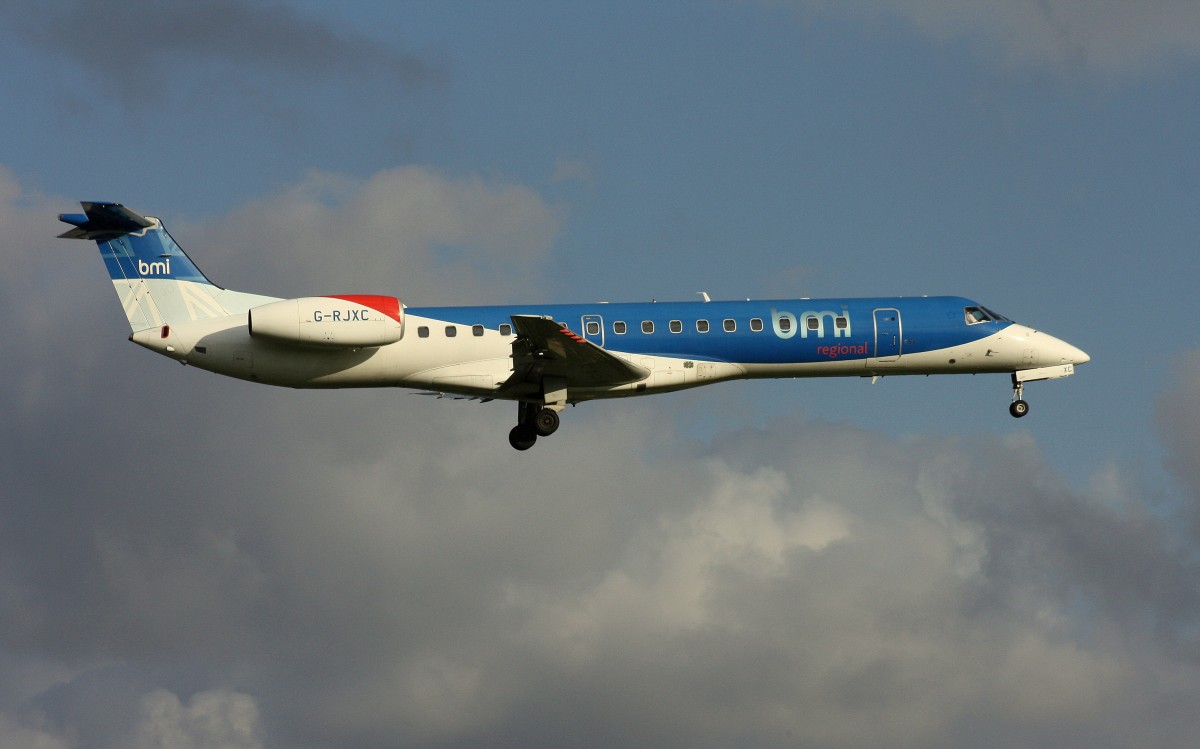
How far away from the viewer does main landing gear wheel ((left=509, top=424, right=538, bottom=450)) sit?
38500 millimetres

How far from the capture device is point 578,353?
115ft

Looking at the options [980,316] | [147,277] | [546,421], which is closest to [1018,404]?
[980,316]

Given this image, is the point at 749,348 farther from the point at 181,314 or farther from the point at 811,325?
the point at 181,314

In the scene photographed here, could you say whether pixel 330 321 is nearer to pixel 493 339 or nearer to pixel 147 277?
pixel 493 339

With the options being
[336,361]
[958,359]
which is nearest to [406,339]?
[336,361]

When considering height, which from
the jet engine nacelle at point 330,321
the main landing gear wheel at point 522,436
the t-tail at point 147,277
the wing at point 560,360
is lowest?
the main landing gear wheel at point 522,436

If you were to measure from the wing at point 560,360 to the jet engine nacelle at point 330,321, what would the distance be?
317 centimetres

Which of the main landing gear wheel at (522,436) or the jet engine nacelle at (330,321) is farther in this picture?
the main landing gear wheel at (522,436)

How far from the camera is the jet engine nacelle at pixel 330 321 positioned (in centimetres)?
3506

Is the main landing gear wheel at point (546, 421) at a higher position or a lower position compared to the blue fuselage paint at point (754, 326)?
lower

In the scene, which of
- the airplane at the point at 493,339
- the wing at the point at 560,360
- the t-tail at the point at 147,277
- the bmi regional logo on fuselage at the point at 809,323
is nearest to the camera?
the wing at the point at 560,360

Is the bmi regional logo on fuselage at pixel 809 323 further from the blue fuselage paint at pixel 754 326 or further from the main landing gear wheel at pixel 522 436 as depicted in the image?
the main landing gear wheel at pixel 522 436

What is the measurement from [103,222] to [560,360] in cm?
1195

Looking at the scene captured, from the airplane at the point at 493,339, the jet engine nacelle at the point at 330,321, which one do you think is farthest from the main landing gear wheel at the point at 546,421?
the jet engine nacelle at the point at 330,321
